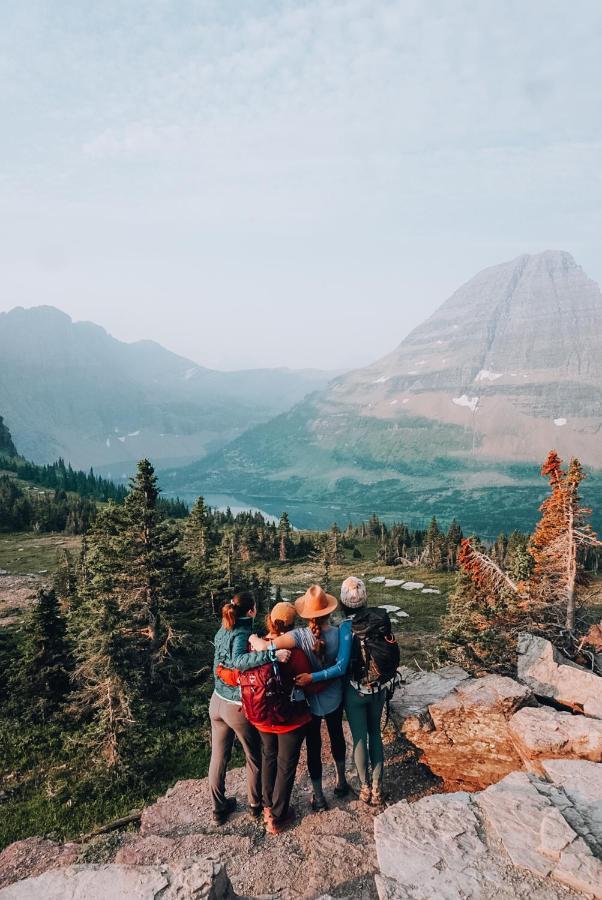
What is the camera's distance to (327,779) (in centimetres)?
1107

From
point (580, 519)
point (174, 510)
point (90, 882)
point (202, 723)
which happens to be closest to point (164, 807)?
point (90, 882)

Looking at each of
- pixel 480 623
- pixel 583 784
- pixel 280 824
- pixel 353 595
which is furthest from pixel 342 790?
pixel 480 623

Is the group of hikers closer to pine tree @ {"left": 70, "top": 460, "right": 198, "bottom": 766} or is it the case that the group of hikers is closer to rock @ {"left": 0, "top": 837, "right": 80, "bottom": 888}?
rock @ {"left": 0, "top": 837, "right": 80, "bottom": 888}

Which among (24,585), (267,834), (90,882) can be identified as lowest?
(24,585)

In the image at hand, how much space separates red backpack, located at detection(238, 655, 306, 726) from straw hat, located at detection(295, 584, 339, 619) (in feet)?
3.21

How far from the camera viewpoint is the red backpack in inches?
315

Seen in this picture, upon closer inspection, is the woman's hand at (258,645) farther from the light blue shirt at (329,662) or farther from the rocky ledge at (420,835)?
the rocky ledge at (420,835)

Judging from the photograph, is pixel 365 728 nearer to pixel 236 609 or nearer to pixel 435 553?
pixel 236 609

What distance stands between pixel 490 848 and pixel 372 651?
3.14 meters

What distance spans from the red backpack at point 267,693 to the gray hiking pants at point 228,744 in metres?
0.80

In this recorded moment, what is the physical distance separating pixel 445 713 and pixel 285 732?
5577 millimetres

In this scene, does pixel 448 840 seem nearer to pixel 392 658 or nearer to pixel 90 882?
pixel 392 658

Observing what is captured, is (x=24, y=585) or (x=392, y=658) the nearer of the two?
(x=392, y=658)

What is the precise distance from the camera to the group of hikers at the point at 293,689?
8141 mm
